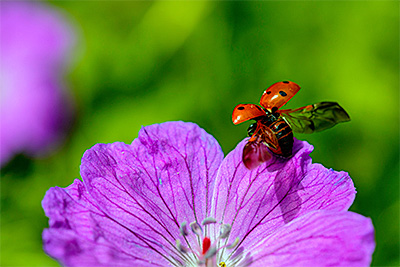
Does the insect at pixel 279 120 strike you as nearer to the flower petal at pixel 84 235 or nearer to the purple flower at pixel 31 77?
the flower petal at pixel 84 235

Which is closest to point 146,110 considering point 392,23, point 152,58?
point 152,58

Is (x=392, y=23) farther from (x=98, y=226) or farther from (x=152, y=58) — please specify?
(x=98, y=226)

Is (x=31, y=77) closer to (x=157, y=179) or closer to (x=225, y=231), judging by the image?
(x=157, y=179)

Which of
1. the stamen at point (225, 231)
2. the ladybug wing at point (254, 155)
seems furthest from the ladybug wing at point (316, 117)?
the stamen at point (225, 231)

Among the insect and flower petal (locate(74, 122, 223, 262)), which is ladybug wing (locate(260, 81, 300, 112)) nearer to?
the insect

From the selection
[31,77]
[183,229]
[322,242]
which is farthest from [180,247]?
[31,77]

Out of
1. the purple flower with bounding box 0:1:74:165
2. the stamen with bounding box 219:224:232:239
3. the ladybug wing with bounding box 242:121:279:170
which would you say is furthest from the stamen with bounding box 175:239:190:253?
the purple flower with bounding box 0:1:74:165
